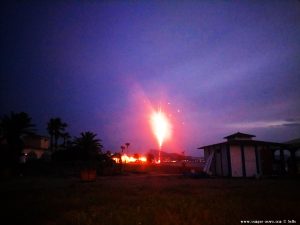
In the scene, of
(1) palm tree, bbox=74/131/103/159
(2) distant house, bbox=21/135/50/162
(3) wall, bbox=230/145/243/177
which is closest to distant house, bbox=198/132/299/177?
(3) wall, bbox=230/145/243/177

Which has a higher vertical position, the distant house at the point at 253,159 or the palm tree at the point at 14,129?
the palm tree at the point at 14,129

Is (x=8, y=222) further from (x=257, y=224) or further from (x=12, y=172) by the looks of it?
(x=12, y=172)

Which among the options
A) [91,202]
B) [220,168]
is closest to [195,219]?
[91,202]

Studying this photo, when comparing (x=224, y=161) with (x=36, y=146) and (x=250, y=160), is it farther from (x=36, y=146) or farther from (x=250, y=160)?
(x=36, y=146)

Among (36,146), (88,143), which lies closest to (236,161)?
(88,143)

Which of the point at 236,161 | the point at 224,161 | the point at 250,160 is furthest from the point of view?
the point at 224,161

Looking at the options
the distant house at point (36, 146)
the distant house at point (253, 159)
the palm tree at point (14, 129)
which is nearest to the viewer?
the distant house at point (253, 159)

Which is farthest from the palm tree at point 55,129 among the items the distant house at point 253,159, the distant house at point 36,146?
the distant house at point 253,159

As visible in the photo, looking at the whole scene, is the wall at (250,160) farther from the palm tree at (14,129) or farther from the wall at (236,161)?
the palm tree at (14,129)

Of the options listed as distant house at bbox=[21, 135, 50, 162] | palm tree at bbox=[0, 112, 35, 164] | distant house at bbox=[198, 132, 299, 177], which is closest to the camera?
distant house at bbox=[198, 132, 299, 177]

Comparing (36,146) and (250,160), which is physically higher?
(36,146)

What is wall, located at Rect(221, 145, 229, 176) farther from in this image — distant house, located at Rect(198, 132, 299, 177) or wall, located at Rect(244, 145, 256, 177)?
wall, located at Rect(244, 145, 256, 177)

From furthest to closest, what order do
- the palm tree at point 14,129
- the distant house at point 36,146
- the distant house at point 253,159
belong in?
the distant house at point 36,146 < the palm tree at point 14,129 < the distant house at point 253,159

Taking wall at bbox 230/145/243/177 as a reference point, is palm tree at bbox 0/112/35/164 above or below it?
above
